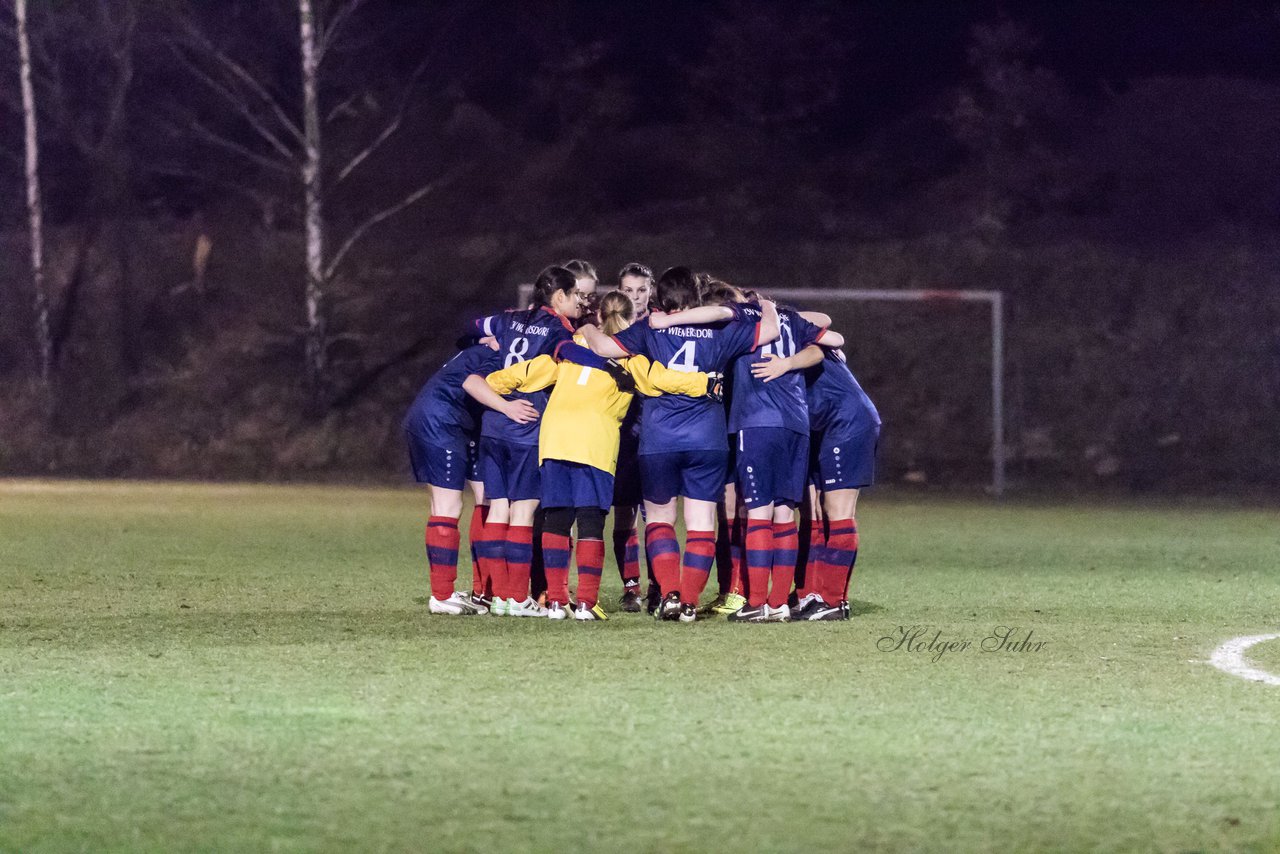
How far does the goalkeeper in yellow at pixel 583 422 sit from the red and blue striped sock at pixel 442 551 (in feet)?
1.81

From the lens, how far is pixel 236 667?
283 inches

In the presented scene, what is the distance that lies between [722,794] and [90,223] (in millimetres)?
31365

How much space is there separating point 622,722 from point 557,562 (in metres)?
2.90

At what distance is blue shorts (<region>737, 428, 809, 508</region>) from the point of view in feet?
28.0

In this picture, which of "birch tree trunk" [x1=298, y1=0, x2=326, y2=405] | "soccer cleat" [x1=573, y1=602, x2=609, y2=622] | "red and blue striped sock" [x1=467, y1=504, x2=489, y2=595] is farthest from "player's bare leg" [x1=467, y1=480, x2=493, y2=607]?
"birch tree trunk" [x1=298, y1=0, x2=326, y2=405]

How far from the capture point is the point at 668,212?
33.8 metres

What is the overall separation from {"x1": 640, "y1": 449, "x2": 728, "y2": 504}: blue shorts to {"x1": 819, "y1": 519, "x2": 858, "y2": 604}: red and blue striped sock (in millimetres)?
668

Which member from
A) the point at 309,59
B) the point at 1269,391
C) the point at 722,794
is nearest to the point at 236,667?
the point at 722,794

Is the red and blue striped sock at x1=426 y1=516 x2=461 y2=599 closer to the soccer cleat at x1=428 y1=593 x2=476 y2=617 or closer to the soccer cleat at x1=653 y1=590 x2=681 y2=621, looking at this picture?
the soccer cleat at x1=428 y1=593 x2=476 y2=617

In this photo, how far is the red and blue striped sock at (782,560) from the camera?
8703 millimetres

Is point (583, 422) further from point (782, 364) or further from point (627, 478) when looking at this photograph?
point (782, 364)

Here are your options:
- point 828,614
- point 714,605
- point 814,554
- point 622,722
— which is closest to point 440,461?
point 714,605

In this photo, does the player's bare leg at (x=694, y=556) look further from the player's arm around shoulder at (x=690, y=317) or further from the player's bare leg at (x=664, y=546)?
the player's arm around shoulder at (x=690, y=317)

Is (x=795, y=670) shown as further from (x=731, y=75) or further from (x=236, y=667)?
(x=731, y=75)
